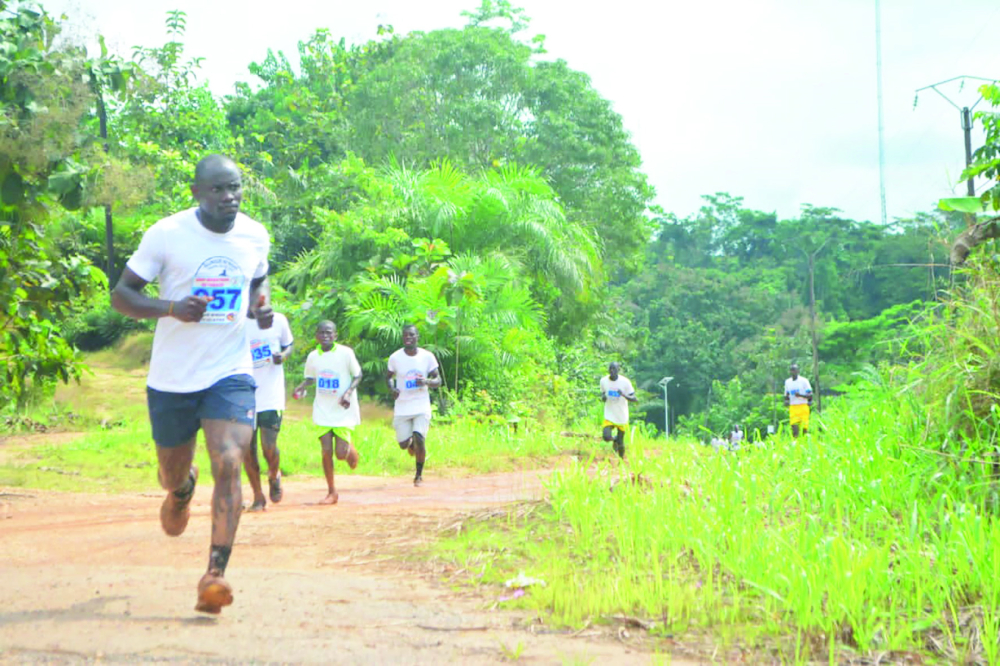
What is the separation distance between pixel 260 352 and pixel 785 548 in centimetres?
550

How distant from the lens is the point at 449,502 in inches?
435

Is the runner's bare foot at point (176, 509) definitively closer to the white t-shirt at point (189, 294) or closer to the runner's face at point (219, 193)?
the white t-shirt at point (189, 294)

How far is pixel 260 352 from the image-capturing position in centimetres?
983

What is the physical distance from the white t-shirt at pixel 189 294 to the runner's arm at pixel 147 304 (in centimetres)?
8

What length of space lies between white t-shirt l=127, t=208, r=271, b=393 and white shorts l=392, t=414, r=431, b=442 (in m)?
6.85

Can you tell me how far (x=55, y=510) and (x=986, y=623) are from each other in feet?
27.6

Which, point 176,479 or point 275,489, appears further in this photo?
point 275,489

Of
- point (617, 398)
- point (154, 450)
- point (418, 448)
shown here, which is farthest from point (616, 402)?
point (154, 450)

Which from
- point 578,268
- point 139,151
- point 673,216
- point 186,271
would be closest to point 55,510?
point 186,271

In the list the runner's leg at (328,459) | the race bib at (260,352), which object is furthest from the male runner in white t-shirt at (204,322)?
the runner's leg at (328,459)

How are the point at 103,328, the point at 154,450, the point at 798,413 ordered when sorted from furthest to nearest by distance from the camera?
the point at 103,328, the point at 798,413, the point at 154,450

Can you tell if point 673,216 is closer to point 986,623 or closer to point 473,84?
point 473,84

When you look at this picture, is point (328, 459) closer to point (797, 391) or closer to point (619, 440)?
point (619, 440)

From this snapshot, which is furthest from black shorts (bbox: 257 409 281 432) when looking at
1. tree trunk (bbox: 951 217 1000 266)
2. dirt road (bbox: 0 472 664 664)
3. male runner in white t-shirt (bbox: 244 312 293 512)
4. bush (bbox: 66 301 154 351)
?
bush (bbox: 66 301 154 351)
